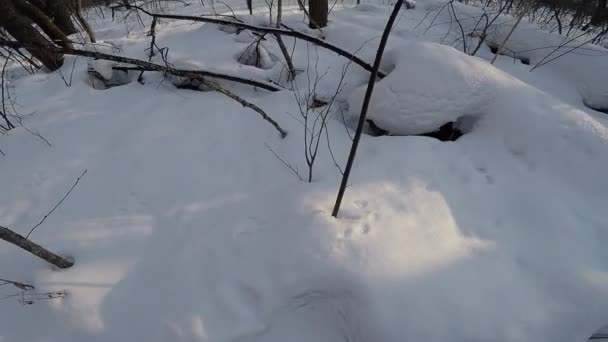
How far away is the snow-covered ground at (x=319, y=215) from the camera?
1.57 m

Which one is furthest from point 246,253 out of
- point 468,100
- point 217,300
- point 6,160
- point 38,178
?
point 6,160

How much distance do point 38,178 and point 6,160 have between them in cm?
42

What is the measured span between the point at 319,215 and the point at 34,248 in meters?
1.47

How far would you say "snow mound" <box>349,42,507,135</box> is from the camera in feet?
7.95

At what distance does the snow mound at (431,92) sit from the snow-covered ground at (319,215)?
1 centimetres

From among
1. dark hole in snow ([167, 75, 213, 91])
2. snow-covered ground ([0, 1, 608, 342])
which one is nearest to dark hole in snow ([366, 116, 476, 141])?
snow-covered ground ([0, 1, 608, 342])

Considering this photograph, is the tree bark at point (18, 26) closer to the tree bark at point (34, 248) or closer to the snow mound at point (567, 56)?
the tree bark at point (34, 248)

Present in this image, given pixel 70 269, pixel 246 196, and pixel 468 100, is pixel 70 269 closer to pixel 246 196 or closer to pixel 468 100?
pixel 246 196

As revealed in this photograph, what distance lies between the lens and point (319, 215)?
6.07ft

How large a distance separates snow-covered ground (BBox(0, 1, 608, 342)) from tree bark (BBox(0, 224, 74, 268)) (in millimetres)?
64

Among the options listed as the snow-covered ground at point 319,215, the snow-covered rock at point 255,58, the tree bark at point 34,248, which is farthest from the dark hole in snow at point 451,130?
the tree bark at point 34,248

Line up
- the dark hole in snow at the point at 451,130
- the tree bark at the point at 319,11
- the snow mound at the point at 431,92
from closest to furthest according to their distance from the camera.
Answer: the snow mound at the point at 431,92
the dark hole in snow at the point at 451,130
the tree bark at the point at 319,11

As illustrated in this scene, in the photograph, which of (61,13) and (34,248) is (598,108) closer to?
(34,248)

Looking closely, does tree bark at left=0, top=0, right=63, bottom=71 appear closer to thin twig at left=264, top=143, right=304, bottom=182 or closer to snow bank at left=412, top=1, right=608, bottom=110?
thin twig at left=264, top=143, right=304, bottom=182
